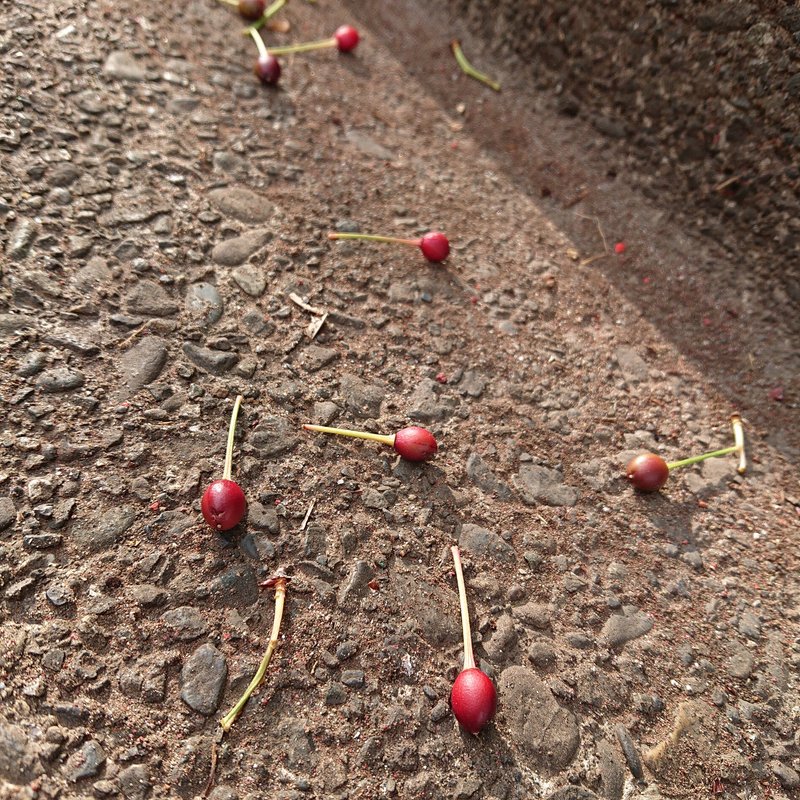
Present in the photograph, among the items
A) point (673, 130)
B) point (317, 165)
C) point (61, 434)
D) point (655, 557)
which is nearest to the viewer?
point (61, 434)

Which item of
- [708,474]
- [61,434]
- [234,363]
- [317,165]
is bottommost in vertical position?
[61,434]

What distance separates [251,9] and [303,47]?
0.36 m

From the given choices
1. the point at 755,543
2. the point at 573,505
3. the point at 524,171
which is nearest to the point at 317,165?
the point at 524,171

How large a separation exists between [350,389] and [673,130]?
2400 mm

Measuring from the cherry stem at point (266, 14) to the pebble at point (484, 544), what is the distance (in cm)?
318

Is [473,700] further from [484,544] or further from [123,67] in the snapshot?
[123,67]

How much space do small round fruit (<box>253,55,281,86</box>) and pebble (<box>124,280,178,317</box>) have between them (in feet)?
5.07

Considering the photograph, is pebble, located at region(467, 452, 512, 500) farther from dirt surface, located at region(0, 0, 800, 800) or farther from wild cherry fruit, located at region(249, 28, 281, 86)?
wild cherry fruit, located at region(249, 28, 281, 86)

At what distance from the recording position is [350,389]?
276 cm

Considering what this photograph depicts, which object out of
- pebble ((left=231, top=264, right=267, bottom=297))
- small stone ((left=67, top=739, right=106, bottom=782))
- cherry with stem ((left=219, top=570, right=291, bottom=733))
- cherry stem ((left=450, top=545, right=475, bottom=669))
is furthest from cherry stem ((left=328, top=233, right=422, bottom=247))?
small stone ((left=67, top=739, right=106, bottom=782))

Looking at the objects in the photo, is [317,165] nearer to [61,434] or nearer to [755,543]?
[61,434]

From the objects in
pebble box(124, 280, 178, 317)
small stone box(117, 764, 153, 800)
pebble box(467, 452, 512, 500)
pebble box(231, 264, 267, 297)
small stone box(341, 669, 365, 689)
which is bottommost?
small stone box(117, 764, 153, 800)

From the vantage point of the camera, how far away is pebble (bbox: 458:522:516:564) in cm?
248

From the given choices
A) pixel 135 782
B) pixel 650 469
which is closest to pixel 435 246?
pixel 650 469
